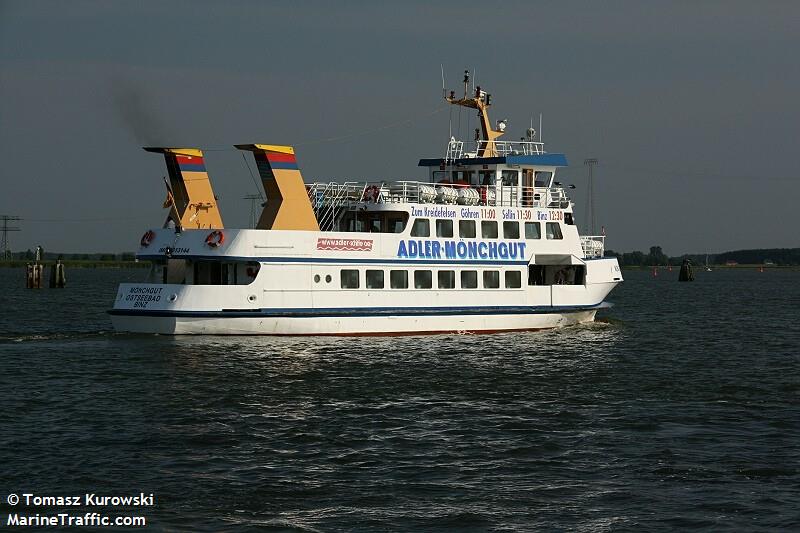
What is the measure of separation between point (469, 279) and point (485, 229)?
206 cm

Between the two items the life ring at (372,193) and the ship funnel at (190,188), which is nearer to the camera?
the ship funnel at (190,188)

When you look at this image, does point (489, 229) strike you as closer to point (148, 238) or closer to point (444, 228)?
point (444, 228)

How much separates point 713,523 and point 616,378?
43.8 ft

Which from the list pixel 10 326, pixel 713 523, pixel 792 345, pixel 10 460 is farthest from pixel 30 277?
pixel 713 523

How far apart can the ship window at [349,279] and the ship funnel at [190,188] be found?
5005 millimetres

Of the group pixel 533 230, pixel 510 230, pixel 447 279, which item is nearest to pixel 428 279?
pixel 447 279

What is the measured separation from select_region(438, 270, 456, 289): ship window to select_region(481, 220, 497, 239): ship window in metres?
2.16

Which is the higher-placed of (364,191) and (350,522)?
(364,191)

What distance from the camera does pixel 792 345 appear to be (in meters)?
37.2

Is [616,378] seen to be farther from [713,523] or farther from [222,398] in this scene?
[713,523]

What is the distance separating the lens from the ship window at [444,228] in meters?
35.1

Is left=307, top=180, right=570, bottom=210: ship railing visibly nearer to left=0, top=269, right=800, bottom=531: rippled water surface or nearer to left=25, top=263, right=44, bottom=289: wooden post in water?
left=0, top=269, right=800, bottom=531: rippled water surface

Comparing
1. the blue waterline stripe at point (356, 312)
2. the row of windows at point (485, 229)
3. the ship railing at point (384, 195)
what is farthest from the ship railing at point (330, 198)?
the blue waterline stripe at point (356, 312)

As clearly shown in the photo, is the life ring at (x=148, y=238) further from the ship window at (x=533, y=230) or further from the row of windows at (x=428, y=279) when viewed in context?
the ship window at (x=533, y=230)
